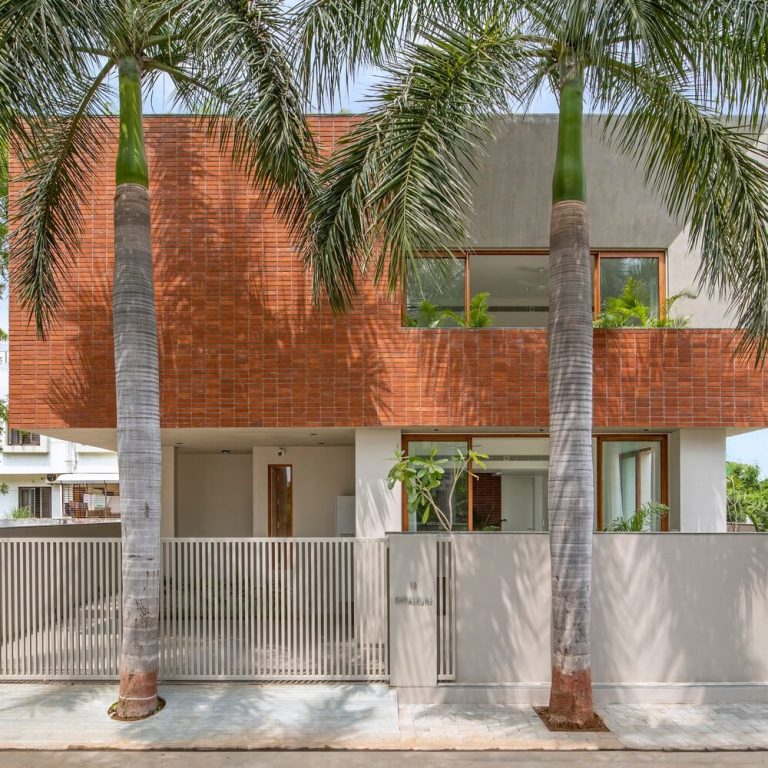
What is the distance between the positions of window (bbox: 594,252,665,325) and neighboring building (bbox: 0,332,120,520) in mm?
33195

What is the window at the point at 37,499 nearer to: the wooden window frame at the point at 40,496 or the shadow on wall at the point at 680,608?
the wooden window frame at the point at 40,496

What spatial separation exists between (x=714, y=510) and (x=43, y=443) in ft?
124

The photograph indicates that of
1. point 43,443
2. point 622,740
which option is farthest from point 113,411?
point 43,443

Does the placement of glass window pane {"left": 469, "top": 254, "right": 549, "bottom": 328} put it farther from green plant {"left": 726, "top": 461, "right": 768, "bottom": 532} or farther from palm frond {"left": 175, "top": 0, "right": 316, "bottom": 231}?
green plant {"left": 726, "top": 461, "right": 768, "bottom": 532}

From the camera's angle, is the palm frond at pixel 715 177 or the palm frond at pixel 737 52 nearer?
the palm frond at pixel 737 52

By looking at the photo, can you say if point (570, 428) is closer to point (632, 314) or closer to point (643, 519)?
point (632, 314)

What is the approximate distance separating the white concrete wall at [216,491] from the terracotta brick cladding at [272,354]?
6929mm

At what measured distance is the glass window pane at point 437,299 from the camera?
10.6 metres

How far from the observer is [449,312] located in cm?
1061

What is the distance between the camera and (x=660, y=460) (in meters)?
11.1

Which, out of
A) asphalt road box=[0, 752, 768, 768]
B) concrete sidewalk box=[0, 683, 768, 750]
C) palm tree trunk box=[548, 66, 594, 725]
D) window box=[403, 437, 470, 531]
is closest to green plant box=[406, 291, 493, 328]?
window box=[403, 437, 470, 531]

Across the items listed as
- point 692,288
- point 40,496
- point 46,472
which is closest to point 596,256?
point 692,288

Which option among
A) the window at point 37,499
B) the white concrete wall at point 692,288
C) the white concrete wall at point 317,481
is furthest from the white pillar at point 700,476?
the window at point 37,499

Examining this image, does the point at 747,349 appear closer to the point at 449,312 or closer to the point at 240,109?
the point at 449,312
